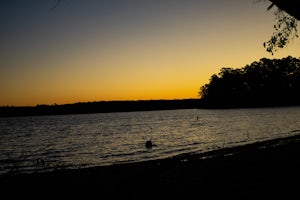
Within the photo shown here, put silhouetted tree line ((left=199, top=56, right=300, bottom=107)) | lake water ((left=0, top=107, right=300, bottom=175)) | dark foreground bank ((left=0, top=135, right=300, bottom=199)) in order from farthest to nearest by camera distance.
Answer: silhouetted tree line ((left=199, top=56, right=300, bottom=107)) < lake water ((left=0, top=107, right=300, bottom=175)) < dark foreground bank ((left=0, top=135, right=300, bottom=199))

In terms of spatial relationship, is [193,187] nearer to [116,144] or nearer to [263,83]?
[116,144]

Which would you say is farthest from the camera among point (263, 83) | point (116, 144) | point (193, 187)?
point (263, 83)

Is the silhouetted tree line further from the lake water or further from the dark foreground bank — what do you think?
the dark foreground bank

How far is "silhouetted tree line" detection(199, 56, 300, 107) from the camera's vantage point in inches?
6511

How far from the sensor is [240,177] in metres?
9.67

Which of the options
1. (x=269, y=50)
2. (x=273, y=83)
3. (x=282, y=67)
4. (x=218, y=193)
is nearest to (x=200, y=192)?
(x=218, y=193)

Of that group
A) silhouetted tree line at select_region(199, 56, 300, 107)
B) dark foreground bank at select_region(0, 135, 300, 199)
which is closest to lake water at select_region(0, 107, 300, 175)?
dark foreground bank at select_region(0, 135, 300, 199)

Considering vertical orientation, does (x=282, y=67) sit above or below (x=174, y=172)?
above

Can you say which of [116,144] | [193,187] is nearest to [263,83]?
[116,144]

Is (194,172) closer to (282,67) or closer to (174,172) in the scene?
(174,172)

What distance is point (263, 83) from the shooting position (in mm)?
178375

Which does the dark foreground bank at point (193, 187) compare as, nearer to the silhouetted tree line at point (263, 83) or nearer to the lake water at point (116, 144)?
the lake water at point (116, 144)

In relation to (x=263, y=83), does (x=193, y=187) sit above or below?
below

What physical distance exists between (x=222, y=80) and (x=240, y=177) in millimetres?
186404
